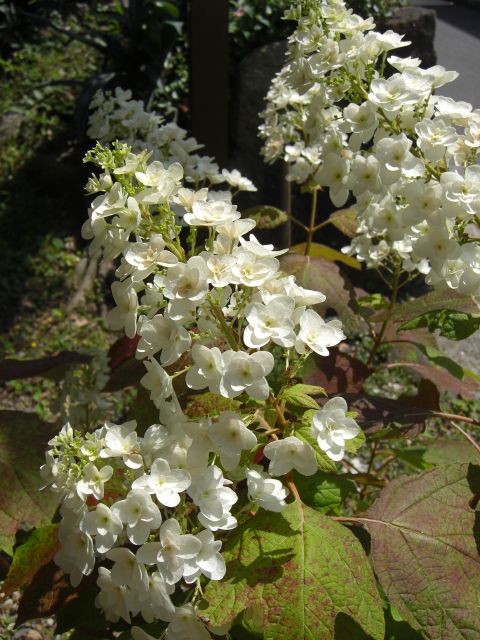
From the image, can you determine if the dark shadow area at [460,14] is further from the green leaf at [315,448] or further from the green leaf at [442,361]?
the green leaf at [315,448]

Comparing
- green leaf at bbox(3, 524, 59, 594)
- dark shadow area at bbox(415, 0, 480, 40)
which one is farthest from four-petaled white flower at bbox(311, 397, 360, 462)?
dark shadow area at bbox(415, 0, 480, 40)

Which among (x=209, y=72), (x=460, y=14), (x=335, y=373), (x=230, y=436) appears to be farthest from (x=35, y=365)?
(x=460, y=14)

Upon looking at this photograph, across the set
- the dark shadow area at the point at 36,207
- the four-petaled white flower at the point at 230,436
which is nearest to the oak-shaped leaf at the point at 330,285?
the four-petaled white flower at the point at 230,436

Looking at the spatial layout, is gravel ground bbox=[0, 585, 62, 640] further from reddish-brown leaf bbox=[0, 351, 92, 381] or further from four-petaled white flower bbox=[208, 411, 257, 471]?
four-petaled white flower bbox=[208, 411, 257, 471]

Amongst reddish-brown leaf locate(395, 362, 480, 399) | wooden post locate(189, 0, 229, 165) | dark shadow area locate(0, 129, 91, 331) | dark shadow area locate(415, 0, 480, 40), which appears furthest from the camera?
dark shadow area locate(415, 0, 480, 40)

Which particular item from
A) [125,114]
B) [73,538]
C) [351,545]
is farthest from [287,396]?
[125,114]
